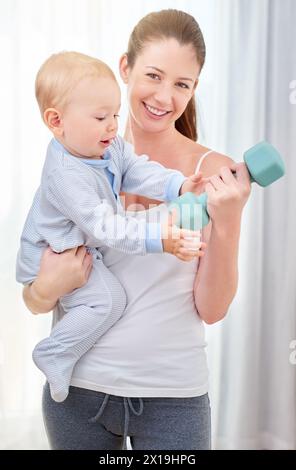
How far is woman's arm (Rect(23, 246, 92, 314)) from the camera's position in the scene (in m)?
1.06

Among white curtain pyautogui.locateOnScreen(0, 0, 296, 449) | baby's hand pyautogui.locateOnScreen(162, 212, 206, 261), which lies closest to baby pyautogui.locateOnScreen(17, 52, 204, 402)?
baby's hand pyautogui.locateOnScreen(162, 212, 206, 261)

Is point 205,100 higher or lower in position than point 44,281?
higher

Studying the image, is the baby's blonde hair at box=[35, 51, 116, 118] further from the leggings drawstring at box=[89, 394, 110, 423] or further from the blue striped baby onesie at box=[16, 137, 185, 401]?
the leggings drawstring at box=[89, 394, 110, 423]

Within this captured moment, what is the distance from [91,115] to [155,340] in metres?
0.37

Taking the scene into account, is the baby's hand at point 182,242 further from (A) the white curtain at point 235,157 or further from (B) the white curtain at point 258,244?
(B) the white curtain at point 258,244

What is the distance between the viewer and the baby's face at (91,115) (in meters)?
1.01

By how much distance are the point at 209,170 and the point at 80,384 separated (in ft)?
1.35

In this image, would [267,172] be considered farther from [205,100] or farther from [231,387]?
[231,387]

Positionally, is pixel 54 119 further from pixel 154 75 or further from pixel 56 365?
pixel 56 365

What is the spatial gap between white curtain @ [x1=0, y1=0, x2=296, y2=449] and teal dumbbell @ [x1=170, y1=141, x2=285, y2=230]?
0.80 metres

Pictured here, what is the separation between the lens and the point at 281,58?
77.3 inches

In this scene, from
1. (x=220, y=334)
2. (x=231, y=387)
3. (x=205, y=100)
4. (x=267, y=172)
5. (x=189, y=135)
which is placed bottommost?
(x=231, y=387)

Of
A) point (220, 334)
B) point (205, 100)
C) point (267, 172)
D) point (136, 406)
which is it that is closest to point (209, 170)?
point (267, 172)

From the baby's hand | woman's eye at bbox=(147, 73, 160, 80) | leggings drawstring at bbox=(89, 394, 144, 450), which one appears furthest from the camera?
woman's eye at bbox=(147, 73, 160, 80)
